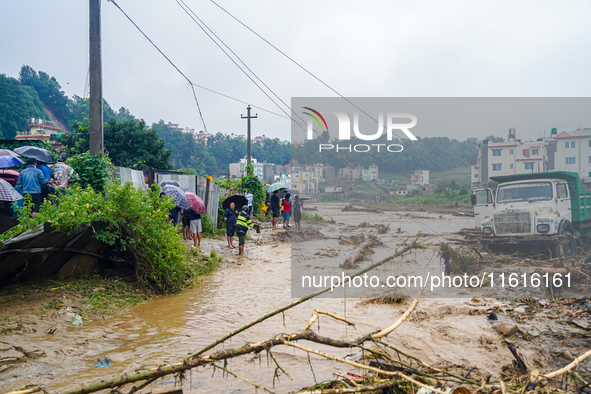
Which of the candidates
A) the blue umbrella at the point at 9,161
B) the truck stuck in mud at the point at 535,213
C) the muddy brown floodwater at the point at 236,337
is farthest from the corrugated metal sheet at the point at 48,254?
the truck stuck in mud at the point at 535,213

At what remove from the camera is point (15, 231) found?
601cm

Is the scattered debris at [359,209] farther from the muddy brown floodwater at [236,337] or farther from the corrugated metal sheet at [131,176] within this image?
the muddy brown floodwater at [236,337]

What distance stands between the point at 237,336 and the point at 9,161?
7.66m

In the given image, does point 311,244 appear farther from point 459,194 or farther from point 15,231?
point 15,231

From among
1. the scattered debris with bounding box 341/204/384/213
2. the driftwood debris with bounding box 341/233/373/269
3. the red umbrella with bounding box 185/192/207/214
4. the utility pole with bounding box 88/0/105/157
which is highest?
the utility pole with bounding box 88/0/105/157

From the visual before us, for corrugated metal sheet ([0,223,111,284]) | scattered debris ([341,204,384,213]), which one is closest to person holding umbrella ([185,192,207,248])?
corrugated metal sheet ([0,223,111,284])

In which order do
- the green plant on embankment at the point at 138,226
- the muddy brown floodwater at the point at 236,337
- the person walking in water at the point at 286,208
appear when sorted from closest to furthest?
1. the muddy brown floodwater at the point at 236,337
2. the green plant on embankment at the point at 138,226
3. the person walking in water at the point at 286,208

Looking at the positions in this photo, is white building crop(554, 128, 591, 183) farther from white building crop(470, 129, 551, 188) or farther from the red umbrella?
the red umbrella

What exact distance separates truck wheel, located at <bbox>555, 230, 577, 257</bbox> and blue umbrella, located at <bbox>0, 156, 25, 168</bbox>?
40.0 feet

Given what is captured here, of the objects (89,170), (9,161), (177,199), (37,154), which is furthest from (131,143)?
(89,170)

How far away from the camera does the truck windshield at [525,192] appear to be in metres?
10.4

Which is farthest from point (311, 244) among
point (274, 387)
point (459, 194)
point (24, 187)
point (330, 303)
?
point (274, 387)

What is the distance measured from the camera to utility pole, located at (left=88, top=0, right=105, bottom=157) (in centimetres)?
872

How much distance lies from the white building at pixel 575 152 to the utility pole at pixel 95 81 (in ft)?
34.8
